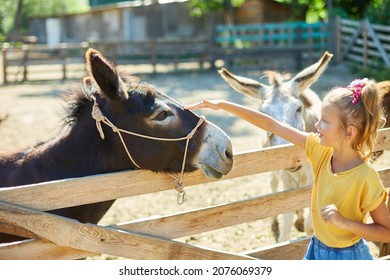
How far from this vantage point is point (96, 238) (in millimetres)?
2689

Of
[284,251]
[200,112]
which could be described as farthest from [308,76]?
[200,112]

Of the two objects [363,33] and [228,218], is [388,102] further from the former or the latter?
[363,33]

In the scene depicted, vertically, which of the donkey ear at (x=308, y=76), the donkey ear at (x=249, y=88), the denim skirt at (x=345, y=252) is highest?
the donkey ear at (x=308, y=76)

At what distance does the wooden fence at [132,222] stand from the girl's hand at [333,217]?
0.93 metres

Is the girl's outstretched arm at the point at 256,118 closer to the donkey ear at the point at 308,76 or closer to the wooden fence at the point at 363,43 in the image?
the donkey ear at the point at 308,76

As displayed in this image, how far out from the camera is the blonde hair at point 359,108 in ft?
8.04

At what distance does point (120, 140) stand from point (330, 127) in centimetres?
123

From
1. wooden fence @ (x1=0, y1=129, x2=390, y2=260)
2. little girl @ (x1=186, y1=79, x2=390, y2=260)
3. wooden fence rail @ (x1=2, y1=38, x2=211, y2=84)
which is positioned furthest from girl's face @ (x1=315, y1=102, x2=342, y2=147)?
wooden fence rail @ (x1=2, y1=38, x2=211, y2=84)

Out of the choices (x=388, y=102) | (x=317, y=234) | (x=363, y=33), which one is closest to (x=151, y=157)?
(x=317, y=234)

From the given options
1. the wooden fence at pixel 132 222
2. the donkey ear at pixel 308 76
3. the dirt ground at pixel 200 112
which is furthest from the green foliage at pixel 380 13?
the wooden fence at pixel 132 222

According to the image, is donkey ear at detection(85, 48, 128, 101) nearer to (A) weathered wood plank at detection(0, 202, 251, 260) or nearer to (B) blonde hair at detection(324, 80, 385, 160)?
(A) weathered wood plank at detection(0, 202, 251, 260)

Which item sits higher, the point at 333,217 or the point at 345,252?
the point at 333,217

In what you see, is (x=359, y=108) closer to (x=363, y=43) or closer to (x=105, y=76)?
(x=105, y=76)
